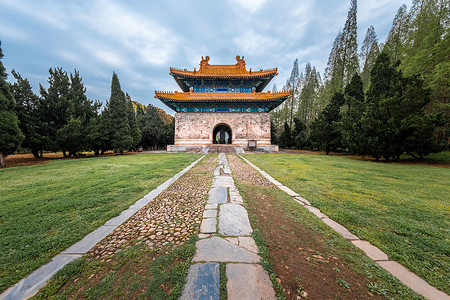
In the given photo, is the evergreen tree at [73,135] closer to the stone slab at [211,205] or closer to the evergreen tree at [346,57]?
the stone slab at [211,205]

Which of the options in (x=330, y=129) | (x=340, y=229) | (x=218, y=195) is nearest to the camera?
(x=340, y=229)

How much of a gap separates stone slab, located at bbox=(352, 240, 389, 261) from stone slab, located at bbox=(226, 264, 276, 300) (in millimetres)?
1298

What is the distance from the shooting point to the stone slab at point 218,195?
11.0 ft

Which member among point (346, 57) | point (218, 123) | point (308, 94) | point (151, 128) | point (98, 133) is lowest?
point (98, 133)

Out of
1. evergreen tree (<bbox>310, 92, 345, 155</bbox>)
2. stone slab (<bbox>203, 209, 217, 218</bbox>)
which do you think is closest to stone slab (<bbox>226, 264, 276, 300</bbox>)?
stone slab (<bbox>203, 209, 217, 218</bbox>)

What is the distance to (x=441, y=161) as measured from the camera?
950 centimetres

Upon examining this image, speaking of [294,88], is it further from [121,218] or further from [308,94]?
[121,218]

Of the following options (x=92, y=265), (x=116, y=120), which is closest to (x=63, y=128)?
(x=116, y=120)

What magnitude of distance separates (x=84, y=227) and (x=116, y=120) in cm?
1671

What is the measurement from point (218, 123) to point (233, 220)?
18.3 meters

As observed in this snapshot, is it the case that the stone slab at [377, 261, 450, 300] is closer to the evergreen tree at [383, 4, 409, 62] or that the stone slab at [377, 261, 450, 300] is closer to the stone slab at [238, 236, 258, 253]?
the stone slab at [238, 236, 258, 253]

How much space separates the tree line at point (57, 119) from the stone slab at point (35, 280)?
521 inches

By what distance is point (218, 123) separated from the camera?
20.2 m

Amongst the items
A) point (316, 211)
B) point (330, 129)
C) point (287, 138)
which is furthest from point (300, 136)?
point (316, 211)
